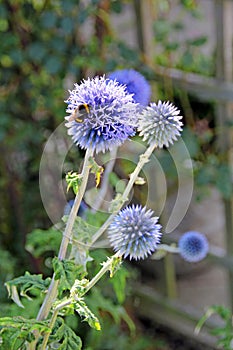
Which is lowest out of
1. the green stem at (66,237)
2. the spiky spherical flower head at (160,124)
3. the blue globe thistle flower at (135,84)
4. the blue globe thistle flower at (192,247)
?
the green stem at (66,237)

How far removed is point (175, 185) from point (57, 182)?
47cm

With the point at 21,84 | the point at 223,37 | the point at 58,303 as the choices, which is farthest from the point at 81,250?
the point at 21,84

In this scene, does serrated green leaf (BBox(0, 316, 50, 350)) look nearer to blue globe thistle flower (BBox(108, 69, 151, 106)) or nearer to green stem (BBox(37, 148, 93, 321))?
green stem (BBox(37, 148, 93, 321))

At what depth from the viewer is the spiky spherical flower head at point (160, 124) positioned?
985 mm

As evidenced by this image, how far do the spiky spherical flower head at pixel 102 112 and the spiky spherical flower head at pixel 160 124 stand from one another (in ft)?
0.31

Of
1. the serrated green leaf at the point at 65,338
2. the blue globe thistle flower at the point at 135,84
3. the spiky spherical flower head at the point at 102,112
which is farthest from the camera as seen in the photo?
the blue globe thistle flower at the point at 135,84

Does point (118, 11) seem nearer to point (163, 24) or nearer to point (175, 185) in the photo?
point (163, 24)

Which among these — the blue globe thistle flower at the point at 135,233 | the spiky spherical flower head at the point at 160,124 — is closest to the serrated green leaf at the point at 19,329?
the blue globe thistle flower at the point at 135,233

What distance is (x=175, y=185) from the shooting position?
8.32 feet

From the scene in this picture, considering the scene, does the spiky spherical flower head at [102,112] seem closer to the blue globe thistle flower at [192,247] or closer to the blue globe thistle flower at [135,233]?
the blue globe thistle flower at [135,233]

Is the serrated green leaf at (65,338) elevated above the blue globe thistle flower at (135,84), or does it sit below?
below

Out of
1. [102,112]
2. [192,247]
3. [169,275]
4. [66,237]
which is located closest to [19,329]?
[66,237]

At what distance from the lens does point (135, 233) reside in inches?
40.1

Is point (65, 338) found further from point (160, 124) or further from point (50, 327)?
point (160, 124)
